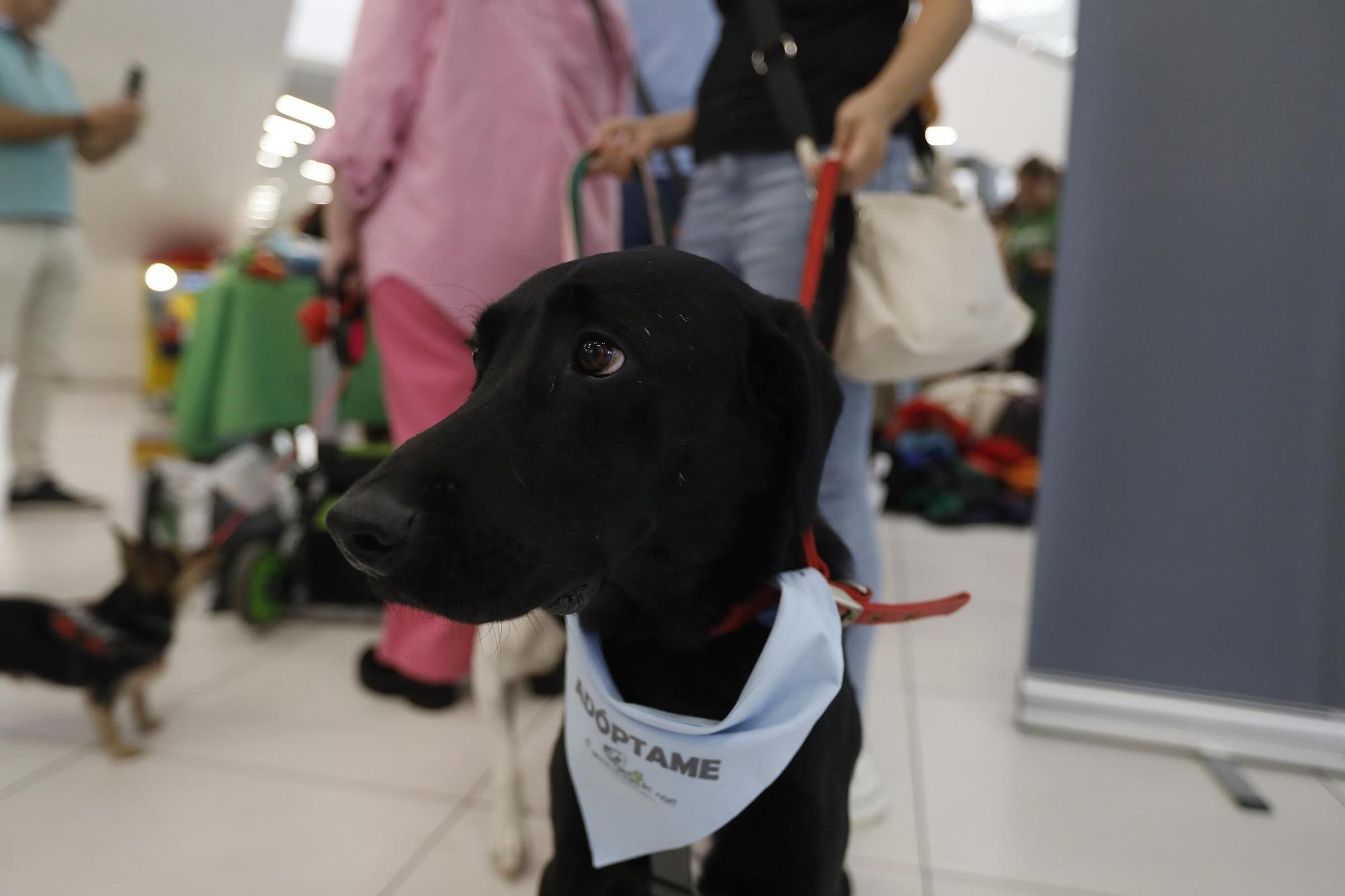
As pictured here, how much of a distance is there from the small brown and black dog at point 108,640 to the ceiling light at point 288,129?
6540 mm

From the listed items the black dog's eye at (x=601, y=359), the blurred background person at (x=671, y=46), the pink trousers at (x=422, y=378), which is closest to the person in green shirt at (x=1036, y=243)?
the blurred background person at (x=671, y=46)

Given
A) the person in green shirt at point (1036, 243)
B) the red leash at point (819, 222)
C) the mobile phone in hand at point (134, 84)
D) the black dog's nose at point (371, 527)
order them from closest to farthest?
the black dog's nose at point (371, 527) → the red leash at point (819, 222) → the mobile phone in hand at point (134, 84) → the person in green shirt at point (1036, 243)

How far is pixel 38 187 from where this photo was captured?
259 centimetres

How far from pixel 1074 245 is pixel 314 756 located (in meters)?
1.87

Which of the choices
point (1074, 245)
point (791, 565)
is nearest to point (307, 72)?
point (1074, 245)

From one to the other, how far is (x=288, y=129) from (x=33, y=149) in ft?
18.5

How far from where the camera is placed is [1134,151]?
63.1 inches

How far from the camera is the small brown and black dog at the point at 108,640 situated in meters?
1.46

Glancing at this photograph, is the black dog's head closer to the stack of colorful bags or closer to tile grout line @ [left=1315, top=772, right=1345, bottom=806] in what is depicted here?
tile grout line @ [left=1315, top=772, right=1345, bottom=806]

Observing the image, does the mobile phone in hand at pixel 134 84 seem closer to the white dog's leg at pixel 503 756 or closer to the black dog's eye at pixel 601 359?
the white dog's leg at pixel 503 756

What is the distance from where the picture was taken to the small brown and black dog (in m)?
1.46

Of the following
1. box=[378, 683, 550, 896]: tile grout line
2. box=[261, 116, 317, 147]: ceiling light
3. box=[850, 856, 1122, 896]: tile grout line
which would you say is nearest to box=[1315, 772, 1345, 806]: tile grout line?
box=[850, 856, 1122, 896]: tile grout line

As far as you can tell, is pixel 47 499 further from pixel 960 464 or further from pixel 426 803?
pixel 960 464

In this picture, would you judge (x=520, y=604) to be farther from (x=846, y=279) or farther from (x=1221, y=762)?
(x=1221, y=762)
